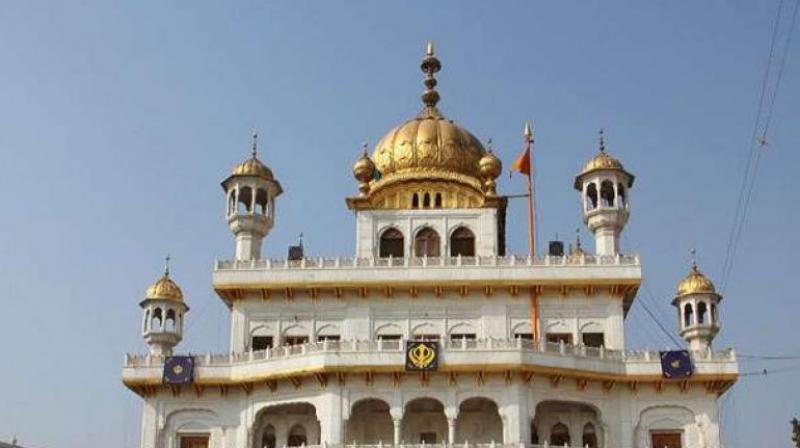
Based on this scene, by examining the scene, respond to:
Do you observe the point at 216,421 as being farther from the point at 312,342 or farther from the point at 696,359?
the point at 696,359

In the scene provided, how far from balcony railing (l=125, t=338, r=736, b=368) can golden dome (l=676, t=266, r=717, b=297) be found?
2.55 metres

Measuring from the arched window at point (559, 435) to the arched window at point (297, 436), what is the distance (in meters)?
8.31

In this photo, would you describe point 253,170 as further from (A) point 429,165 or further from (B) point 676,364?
(B) point 676,364

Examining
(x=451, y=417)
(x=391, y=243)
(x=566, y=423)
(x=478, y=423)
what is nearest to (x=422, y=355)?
(x=451, y=417)

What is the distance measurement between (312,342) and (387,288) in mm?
3177

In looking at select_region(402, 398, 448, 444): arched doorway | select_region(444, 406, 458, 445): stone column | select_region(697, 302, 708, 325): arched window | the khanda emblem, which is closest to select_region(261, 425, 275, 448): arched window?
select_region(402, 398, 448, 444): arched doorway

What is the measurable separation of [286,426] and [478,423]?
6.54 metres

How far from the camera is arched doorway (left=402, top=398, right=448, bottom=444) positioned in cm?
3819

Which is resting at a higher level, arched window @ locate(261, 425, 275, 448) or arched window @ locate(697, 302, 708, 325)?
arched window @ locate(697, 302, 708, 325)

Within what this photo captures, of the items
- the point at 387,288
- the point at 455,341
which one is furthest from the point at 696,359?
the point at 387,288

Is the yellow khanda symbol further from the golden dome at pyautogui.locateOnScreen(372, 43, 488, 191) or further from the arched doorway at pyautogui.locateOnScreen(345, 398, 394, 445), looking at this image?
the golden dome at pyautogui.locateOnScreen(372, 43, 488, 191)

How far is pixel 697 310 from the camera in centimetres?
3984

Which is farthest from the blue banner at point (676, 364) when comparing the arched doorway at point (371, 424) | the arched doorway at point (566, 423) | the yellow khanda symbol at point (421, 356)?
the arched doorway at point (371, 424)

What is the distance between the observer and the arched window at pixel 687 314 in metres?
39.9
